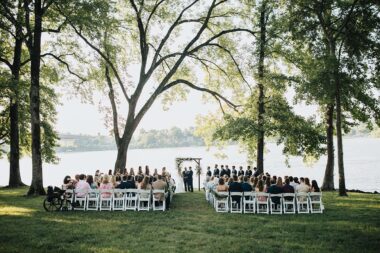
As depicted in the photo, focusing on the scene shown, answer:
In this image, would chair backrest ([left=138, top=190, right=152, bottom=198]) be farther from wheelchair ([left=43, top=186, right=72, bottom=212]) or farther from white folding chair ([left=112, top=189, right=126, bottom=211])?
wheelchair ([left=43, top=186, right=72, bottom=212])

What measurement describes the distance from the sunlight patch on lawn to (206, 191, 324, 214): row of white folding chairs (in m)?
7.22

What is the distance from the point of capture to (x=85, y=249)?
885 centimetres

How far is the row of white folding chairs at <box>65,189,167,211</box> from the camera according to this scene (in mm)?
14875

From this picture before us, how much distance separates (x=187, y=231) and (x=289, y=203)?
5.27m

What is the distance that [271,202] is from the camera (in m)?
14.5

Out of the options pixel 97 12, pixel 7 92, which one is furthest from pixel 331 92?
pixel 7 92

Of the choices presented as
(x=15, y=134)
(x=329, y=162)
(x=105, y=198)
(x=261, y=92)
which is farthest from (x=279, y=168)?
(x=105, y=198)

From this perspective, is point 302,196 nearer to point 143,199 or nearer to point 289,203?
point 289,203

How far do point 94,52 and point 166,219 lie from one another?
15.6 meters

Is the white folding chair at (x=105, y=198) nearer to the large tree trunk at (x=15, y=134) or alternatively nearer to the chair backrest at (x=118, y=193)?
the chair backrest at (x=118, y=193)

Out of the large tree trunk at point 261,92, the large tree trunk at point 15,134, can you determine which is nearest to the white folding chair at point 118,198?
the large tree trunk at point 261,92

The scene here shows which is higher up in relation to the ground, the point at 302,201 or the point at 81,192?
the point at 81,192

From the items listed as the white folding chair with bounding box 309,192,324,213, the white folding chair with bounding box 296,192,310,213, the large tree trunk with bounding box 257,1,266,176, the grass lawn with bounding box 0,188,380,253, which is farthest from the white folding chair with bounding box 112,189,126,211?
the large tree trunk with bounding box 257,1,266,176

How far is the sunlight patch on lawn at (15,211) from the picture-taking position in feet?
45.5
